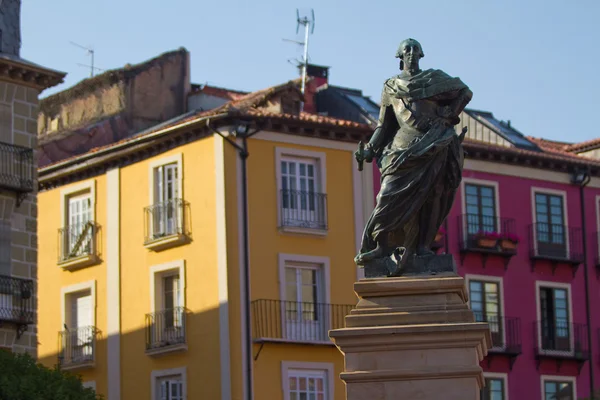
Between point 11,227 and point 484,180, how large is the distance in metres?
15.8

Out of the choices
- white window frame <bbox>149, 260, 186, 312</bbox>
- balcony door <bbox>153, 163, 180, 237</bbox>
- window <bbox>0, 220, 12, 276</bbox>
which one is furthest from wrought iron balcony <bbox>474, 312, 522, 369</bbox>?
window <bbox>0, 220, 12, 276</bbox>

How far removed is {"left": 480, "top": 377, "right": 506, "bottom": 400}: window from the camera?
45000 millimetres

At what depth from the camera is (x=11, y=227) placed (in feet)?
115

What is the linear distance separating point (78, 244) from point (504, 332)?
11.6m

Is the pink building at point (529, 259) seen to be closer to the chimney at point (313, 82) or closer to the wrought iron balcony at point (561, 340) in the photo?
the wrought iron balcony at point (561, 340)

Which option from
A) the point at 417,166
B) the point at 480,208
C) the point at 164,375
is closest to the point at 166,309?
the point at 164,375

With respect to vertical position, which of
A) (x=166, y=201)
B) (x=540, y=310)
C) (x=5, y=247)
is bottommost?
(x=540, y=310)

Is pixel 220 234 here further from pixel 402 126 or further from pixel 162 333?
pixel 402 126

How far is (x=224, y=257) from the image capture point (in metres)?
40.8

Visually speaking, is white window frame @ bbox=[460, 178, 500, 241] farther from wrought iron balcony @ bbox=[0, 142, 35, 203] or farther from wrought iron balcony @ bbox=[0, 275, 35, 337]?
wrought iron balcony @ bbox=[0, 275, 35, 337]

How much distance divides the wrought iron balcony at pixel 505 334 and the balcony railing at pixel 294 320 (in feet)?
16.3

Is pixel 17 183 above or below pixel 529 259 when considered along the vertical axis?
above

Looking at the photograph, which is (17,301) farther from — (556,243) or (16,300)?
(556,243)

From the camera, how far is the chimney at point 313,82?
47344 mm
